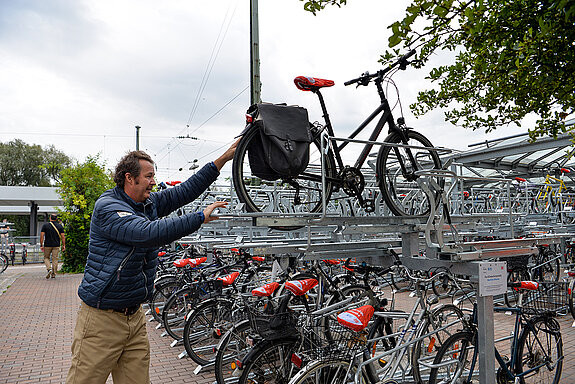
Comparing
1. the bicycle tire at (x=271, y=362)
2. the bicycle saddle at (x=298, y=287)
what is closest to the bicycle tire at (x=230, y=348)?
the bicycle saddle at (x=298, y=287)

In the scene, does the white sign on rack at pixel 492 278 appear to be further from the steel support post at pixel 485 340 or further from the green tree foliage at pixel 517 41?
the green tree foliage at pixel 517 41

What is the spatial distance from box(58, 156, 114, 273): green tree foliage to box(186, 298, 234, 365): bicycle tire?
370 inches

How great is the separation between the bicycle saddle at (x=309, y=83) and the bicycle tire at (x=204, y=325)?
98.5 inches

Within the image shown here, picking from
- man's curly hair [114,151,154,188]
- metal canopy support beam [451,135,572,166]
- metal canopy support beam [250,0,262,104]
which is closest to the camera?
man's curly hair [114,151,154,188]

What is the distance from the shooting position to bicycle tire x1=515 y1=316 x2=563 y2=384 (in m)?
3.48

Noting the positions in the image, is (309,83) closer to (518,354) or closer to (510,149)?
(518,354)

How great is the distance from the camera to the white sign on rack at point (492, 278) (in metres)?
2.83

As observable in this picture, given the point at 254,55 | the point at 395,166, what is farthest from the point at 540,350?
the point at 254,55

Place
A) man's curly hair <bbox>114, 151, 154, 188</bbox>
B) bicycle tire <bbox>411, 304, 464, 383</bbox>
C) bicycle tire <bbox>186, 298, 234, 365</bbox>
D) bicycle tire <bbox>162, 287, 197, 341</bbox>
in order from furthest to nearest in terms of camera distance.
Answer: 1. bicycle tire <bbox>162, 287, 197, 341</bbox>
2. bicycle tire <bbox>186, 298, 234, 365</bbox>
3. bicycle tire <bbox>411, 304, 464, 383</bbox>
4. man's curly hair <bbox>114, 151, 154, 188</bbox>

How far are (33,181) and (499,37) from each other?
4516cm

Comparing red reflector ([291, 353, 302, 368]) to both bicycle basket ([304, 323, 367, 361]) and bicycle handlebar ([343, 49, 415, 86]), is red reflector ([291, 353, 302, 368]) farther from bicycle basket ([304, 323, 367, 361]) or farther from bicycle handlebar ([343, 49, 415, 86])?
bicycle handlebar ([343, 49, 415, 86])

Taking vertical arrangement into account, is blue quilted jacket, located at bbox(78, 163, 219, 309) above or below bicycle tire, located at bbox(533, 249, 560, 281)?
above

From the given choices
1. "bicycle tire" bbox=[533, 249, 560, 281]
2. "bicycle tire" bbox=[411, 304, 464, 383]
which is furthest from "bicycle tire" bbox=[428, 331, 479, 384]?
"bicycle tire" bbox=[533, 249, 560, 281]

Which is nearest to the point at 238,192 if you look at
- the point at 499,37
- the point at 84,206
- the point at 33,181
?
the point at 499,37
